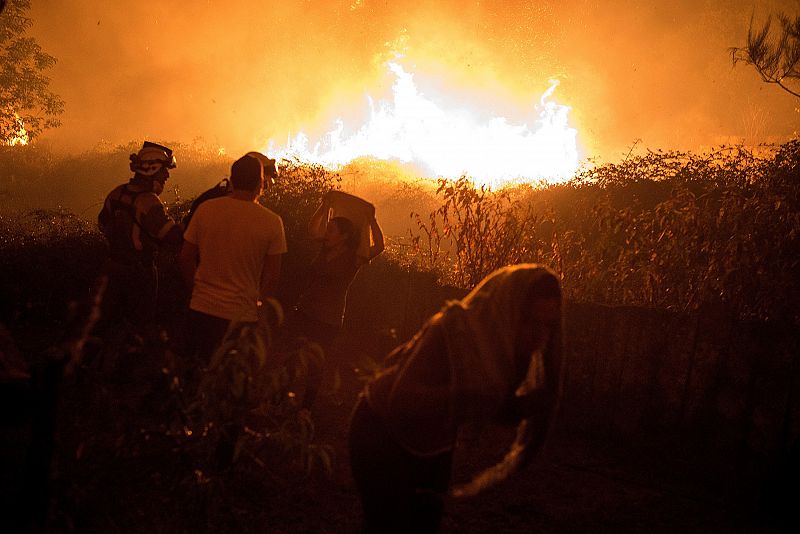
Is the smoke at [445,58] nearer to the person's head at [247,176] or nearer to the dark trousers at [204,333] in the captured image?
the person's head at [247,176]

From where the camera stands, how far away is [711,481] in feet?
17.1

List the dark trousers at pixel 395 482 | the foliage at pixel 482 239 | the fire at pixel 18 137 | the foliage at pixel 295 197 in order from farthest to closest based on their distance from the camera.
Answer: the fire at pixel 18 137 → the foliage at pixel 295 197 → the foliage at pixel 482 239 → the dark trousers at pixel 395 482

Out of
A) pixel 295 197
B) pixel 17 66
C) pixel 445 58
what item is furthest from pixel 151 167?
pixel 17 66

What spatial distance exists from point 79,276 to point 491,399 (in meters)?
7.92

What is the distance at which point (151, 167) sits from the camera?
5660 mm

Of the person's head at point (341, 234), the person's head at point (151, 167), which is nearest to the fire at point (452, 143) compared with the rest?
the person's head at point (341, 234)

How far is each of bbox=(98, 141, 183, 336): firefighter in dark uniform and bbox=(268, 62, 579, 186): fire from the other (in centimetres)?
1862

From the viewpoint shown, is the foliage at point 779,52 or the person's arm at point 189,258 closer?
the person's arm at point 189,258

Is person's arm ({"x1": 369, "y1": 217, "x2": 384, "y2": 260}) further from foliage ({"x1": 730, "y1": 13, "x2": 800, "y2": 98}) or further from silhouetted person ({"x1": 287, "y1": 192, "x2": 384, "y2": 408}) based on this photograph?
foliage ({"x1": 730, "y1": 13, "x2": 800, "y2": 98})

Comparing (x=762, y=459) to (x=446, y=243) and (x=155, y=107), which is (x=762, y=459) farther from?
(x=155, y=107)

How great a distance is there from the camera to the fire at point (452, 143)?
2569 centimetres

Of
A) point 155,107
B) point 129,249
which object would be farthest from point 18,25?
point 129,249

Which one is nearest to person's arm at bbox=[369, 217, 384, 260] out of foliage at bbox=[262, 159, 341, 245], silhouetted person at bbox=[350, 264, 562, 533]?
silhouetted person at bbox=[350, 264, 562, 533]

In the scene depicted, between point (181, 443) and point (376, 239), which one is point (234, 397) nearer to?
point (181, 443)
